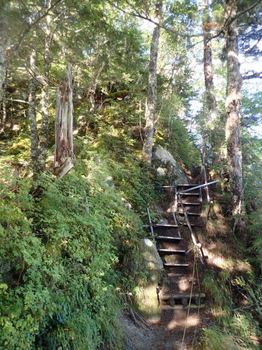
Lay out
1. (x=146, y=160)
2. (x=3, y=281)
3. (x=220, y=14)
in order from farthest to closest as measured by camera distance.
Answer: (x=146, y=160) → (x=220, y=14) → (x=3, y=281)

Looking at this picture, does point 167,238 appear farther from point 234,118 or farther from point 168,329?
point 234,118

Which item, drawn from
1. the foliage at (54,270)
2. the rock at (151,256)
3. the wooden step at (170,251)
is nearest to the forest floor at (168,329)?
the rock at (151,256)

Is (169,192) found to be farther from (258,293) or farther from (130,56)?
(130,56)

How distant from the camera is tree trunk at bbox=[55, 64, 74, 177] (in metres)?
4.36

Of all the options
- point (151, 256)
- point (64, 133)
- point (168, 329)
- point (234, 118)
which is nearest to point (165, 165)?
point (234, 118)

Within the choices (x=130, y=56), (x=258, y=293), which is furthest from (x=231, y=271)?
(x=130, y=56)

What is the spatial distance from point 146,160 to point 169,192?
3.93 feet

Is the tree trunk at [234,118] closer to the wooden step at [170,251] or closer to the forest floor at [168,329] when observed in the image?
the wooden step at [170,251]

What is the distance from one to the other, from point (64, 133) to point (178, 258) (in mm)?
3988

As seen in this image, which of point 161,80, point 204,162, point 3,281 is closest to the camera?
point 3,281

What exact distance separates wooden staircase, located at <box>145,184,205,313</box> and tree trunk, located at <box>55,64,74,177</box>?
3117 mm

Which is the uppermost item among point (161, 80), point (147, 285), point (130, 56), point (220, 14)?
point (220, 14)

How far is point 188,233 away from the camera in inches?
296

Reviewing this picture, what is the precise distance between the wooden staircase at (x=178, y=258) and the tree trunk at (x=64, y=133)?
123 inches
